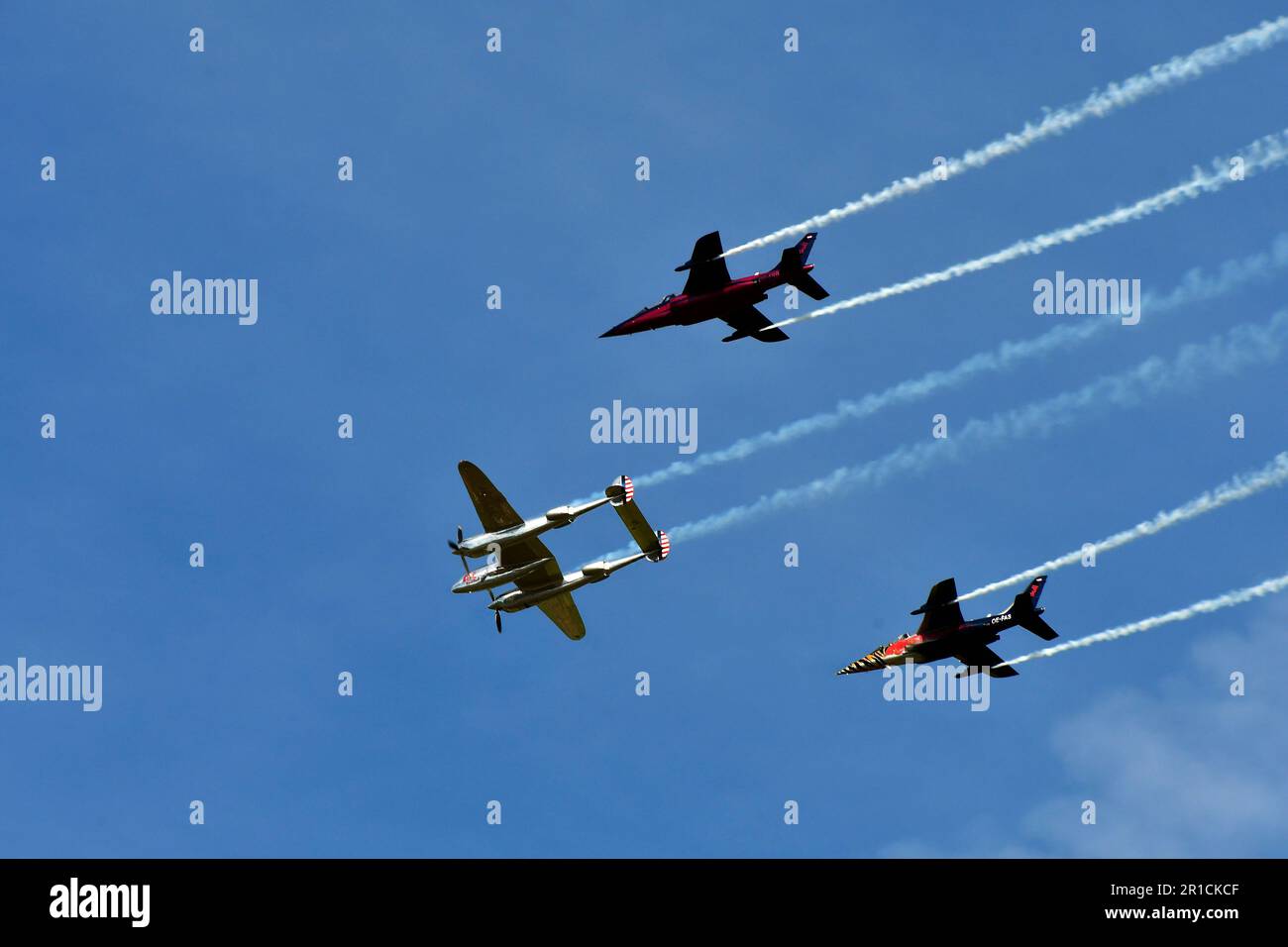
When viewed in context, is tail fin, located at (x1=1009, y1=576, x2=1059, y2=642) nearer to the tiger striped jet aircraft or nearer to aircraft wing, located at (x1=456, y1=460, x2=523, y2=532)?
the tiger striped jet aircraft

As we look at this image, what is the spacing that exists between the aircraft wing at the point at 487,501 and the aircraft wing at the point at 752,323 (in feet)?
38.8

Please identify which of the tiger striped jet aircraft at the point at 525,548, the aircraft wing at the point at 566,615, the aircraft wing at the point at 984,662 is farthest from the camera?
the aircraft wing at the point at 566,615

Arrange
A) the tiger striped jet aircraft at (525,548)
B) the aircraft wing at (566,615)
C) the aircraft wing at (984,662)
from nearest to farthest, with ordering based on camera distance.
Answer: the tiger striped jet aircraft at (525,548) < the aircraft wing at (984,662) < the aircraft wing at (566,615)

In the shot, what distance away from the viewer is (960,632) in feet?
254

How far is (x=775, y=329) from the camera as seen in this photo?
78.7 m

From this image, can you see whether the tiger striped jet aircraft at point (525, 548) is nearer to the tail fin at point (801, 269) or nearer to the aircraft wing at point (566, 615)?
the aircraft wing at point (566, 615)

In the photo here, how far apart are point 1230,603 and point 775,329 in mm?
23829

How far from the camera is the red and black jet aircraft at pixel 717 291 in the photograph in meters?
74.4

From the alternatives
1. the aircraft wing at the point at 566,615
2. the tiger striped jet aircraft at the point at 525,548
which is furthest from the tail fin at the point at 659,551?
the aircraft wing at the point at 566,615

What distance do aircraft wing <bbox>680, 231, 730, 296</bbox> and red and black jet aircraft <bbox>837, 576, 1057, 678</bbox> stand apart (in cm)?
1572

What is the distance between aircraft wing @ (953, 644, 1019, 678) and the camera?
79.2 metres
